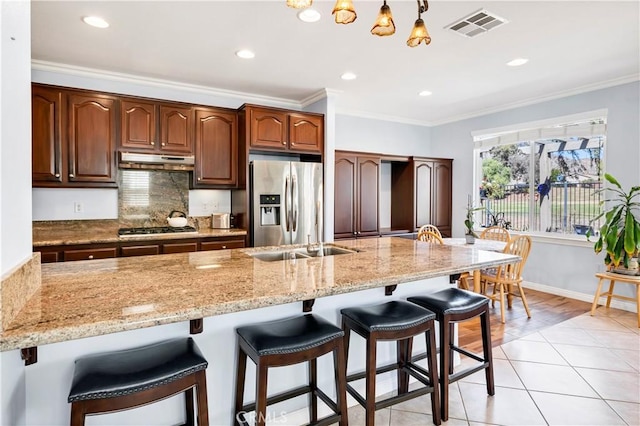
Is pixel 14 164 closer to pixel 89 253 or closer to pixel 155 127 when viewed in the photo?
pixel 89 253

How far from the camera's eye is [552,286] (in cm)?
474

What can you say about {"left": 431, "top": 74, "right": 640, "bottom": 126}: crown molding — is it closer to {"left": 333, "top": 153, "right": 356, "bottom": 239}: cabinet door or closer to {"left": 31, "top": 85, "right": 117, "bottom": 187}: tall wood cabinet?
{"left": 333, "top": 153, "right": 356, "bottom": 239}: cabinet door

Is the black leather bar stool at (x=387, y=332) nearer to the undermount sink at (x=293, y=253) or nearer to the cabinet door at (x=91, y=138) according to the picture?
the undermount sink at (x=293, y=253)

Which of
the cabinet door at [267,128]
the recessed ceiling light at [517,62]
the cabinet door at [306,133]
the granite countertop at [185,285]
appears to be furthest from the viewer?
the cabinet door at [306,133]

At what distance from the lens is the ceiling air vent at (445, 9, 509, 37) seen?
8.48 feet

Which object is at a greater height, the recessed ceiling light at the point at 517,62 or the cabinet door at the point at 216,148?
the recessed ceiling light at the point at 517,62

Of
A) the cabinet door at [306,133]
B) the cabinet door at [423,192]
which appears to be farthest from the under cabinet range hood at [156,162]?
the cabinet door at [423,192]

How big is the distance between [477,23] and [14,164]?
3003 mm

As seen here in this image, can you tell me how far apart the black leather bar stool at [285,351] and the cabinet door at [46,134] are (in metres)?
2.90

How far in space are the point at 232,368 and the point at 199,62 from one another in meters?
2.95

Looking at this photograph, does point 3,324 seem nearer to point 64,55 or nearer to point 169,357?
point 169,357

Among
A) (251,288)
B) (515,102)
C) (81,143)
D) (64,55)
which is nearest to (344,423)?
(251,288)

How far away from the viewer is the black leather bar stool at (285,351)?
1472 millimetres

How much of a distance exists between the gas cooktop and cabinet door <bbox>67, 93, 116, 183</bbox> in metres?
0.56
